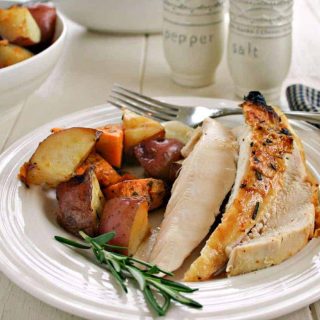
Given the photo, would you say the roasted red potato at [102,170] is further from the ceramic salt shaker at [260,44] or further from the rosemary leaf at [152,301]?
the ceramic salt shaker at [260,44]

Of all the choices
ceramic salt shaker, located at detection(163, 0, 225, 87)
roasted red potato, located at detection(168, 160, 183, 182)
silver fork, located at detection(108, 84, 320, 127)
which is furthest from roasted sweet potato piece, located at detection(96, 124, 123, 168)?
ceramic salt shaker, located at detection(163, 0, 225, 87)

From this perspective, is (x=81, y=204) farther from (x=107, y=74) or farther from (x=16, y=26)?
(x=107, y=74)

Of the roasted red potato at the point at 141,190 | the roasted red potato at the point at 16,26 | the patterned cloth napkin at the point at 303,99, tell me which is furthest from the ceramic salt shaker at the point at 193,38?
the roasted red potato at the point at 141,190

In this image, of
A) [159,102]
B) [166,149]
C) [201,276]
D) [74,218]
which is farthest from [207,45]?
[201,276]

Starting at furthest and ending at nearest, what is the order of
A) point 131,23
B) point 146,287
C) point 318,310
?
point 131,23 → point 318,310 → point 146,287

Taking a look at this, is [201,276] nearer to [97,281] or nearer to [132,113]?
[97,281]

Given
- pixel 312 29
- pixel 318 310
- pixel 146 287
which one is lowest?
pixel 312 29

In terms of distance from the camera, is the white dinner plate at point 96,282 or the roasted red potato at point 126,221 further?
the roasted red potato at point 126,221
